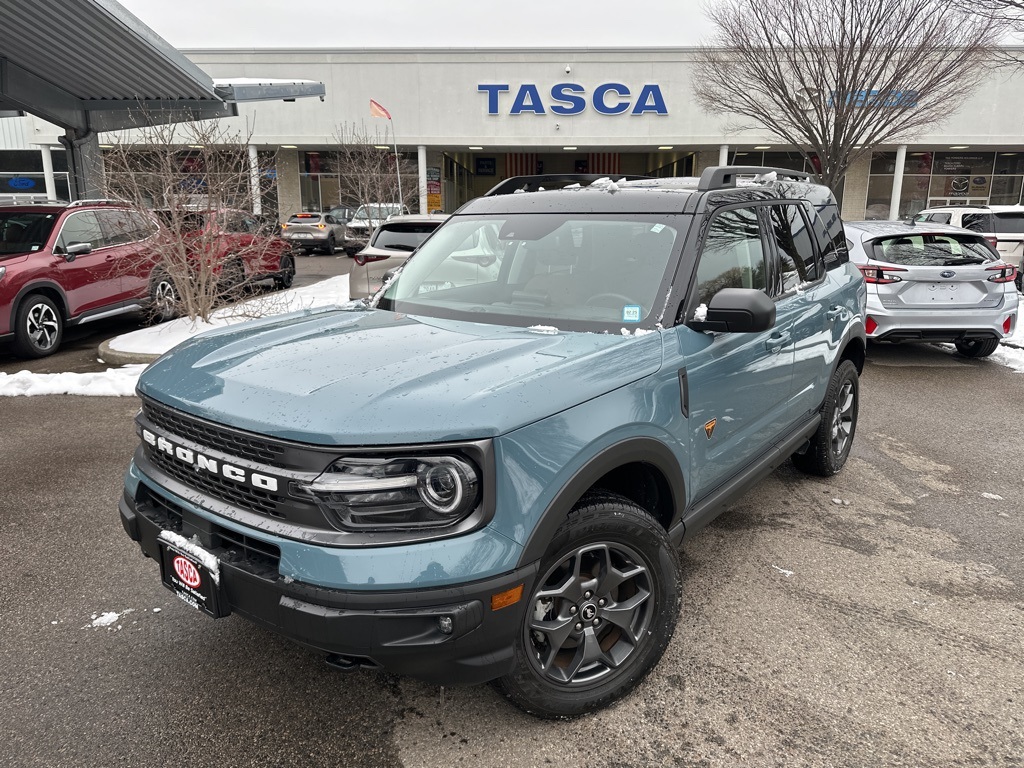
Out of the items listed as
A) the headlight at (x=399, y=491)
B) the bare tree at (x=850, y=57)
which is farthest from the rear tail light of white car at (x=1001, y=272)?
the headlight at (x=399, y=491)

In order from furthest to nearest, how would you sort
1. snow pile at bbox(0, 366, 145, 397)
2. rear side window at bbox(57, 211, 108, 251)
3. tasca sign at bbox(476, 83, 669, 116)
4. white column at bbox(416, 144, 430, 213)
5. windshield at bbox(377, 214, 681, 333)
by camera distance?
tasca sign at bbox(476, 83, 669, 116), white column at bbox(416, 144, 430, 213), rear side window at bbox(57, 211, 108, 251), snow pile at bbox(0, 366, 145, 397), windshield at bbox(377, 214, 681, 333)

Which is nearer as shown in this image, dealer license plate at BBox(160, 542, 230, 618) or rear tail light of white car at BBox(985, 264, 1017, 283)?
dealer license plate at BBox(160, 542, 230, 618)

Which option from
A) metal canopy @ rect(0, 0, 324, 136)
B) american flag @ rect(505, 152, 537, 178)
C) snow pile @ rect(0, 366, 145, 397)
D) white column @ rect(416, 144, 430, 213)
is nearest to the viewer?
snow pile @ rect(0, 366, 145, 397)

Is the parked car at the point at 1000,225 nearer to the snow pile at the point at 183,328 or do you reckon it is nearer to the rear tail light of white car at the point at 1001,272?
the rear tail light of white car at the point at 1001,272

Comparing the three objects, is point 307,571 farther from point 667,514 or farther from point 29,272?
point 29,272

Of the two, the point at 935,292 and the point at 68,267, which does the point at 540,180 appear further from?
the point at 68,267

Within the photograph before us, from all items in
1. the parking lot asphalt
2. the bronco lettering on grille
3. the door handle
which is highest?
the door handle

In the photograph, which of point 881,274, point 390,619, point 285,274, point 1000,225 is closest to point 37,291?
point 285,274

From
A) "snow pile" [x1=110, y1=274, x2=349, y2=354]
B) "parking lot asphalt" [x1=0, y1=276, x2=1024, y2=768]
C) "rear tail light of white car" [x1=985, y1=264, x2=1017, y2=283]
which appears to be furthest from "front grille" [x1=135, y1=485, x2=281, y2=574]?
"rear tail light of white car" [x1=985, y1=264, x2=1017, y2=283]

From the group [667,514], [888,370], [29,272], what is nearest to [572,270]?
[667,514]

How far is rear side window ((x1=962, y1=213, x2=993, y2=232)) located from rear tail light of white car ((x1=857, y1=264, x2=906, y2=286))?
302 inches

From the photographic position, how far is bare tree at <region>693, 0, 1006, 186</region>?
12.1 metres

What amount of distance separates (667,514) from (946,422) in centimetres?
467

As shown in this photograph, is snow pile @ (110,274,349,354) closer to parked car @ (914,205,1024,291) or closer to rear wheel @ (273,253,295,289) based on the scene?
rear wheel @ (273,253,295,289)
